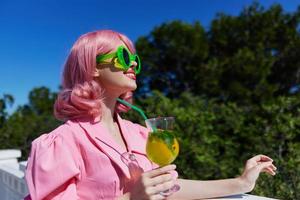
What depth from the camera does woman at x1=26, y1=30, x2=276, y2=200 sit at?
130 cm

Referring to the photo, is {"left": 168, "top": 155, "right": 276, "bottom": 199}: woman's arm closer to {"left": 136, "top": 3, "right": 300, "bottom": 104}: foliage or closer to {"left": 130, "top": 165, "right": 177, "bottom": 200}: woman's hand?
{"left": 130, "top": 165, "right": 177, "bottom": 200}: woman's hand

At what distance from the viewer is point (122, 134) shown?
164cm

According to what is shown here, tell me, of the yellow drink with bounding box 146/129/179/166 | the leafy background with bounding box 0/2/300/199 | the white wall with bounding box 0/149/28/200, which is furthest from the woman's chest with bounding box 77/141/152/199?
the leafy background with bounding box 0/2/300/199

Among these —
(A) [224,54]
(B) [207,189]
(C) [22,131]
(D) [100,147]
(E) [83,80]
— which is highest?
(A) [224,54]

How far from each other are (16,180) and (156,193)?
81.2 inches

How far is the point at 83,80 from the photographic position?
1.54m

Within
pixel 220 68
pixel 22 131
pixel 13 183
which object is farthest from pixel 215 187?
pixel 220 68

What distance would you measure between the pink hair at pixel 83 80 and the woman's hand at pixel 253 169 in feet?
2.19

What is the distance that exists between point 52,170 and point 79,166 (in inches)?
4.3

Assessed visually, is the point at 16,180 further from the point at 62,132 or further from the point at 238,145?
the point at 238,145

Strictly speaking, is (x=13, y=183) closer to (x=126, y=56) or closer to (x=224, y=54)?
(x=126, y=56)

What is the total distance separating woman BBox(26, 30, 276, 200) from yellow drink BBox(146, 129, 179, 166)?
2.1 inches

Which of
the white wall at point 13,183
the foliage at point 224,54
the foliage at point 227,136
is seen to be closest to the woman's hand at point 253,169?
the white wall at point 13,183

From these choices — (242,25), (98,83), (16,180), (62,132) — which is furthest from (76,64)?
(242,25)
